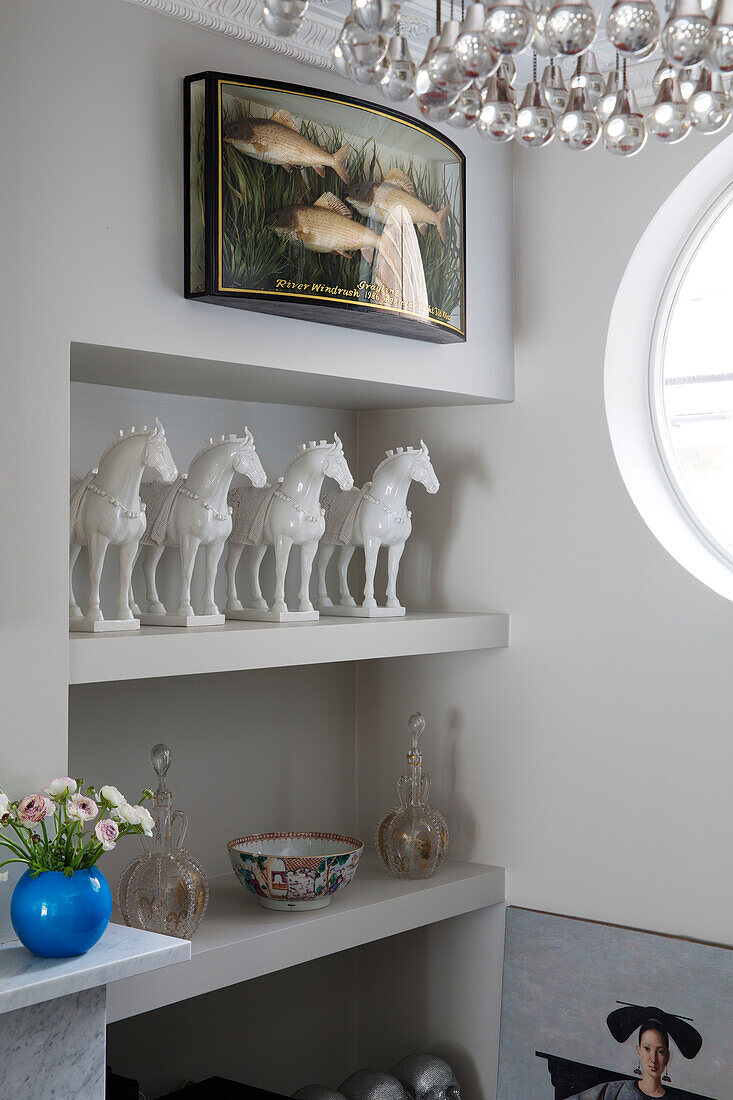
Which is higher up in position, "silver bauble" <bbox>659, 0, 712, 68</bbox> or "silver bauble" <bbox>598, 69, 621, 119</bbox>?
"silver bauble" <bbox>598, 69, 621, 119</bbox>

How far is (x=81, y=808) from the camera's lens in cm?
172

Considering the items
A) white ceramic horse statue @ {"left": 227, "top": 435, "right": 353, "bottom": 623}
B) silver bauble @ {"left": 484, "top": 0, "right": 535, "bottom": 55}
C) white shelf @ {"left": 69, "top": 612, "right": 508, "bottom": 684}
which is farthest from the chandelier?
white ceramic horse statue @ {"left": 227, "top": 435, "right": 353, "bottom": 623}

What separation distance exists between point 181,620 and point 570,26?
145 centimetres

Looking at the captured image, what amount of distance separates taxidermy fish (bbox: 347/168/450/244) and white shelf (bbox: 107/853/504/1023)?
1.40m

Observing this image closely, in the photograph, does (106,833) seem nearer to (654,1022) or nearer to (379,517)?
(379,517)

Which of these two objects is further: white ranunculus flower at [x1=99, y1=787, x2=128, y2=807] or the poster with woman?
the poster with woman

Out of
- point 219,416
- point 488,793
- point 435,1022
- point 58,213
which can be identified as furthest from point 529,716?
point 58,213

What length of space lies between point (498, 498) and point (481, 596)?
0.80ft

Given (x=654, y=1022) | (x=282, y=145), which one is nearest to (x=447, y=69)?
(x=282, y=145)

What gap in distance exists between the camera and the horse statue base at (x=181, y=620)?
2.18m

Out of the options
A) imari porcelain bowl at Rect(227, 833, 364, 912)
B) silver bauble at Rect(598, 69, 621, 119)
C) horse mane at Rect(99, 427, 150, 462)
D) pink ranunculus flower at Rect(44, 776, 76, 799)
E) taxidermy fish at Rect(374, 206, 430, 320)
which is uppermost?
taxidermy fish at Rect(374, 206, 430, 320)

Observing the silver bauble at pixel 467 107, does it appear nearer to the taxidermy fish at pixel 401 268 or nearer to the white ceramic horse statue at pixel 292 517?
the taxidermy fish at pixel 401 268

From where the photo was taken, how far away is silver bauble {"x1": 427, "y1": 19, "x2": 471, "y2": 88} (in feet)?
3.20

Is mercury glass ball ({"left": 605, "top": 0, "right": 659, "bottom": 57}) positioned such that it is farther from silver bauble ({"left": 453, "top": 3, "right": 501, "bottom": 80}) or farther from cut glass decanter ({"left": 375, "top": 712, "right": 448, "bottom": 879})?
cut glass decanter ({"left": 375, "top": 712, "right": 448, "bottom": 879})
